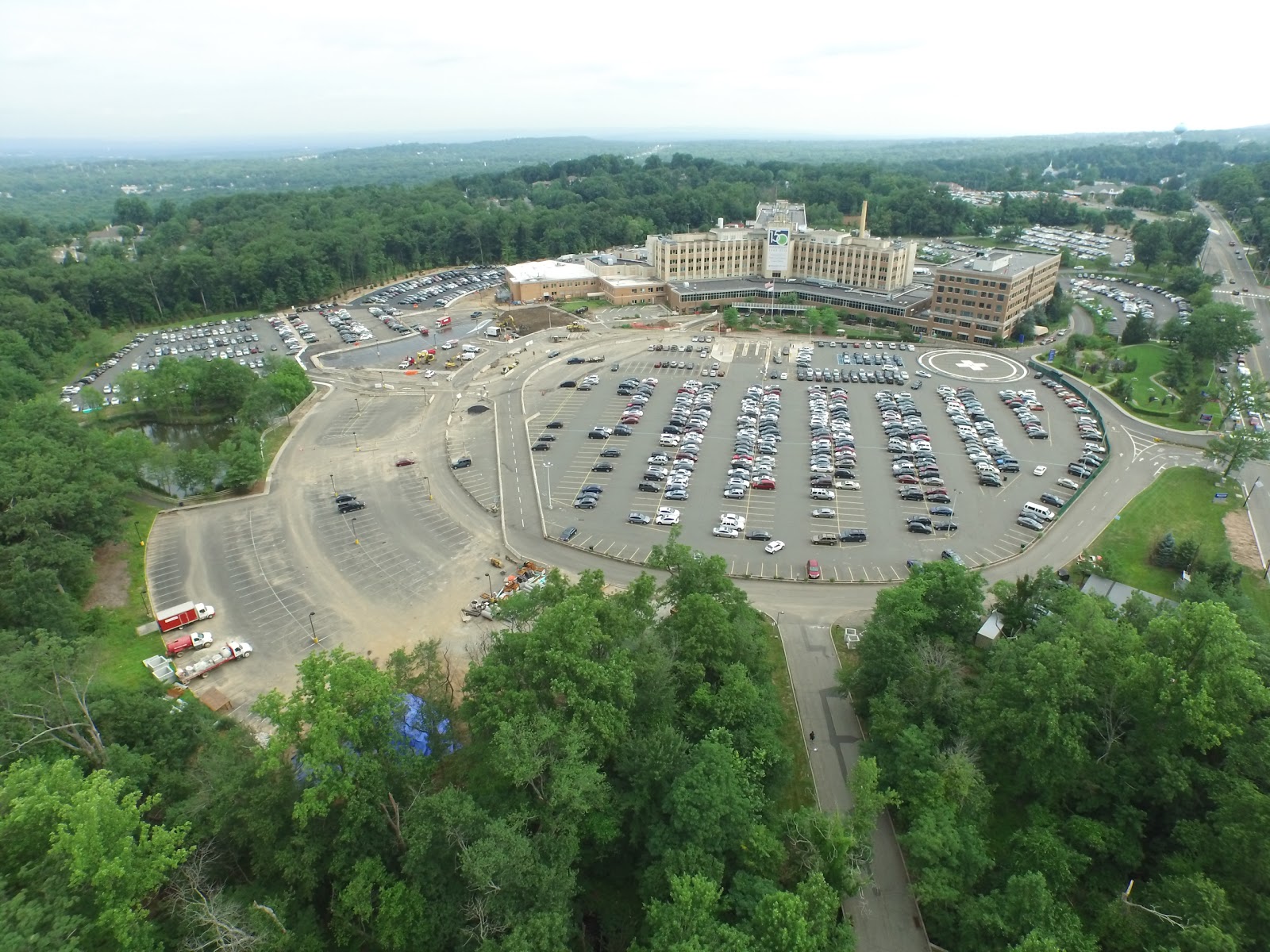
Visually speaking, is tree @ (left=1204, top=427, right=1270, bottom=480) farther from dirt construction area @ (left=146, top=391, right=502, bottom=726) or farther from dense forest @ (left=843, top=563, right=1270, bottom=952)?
dirt construction area @ (left=146, top=391, right=502, bottom=726)

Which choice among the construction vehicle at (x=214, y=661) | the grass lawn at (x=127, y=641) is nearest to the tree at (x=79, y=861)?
the grass lawn at (x=127, y=641)

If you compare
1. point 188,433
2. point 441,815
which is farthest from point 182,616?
point 188,433

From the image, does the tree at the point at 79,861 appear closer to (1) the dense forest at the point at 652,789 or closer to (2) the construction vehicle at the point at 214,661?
(1) the dense forest at the point at 652,789

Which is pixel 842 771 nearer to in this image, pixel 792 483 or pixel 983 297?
pixel 792 483

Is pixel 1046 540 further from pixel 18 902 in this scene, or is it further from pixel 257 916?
pixel 18 902

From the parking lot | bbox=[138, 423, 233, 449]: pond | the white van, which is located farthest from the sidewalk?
bbox=[138, 423, 233, 449]: pond
